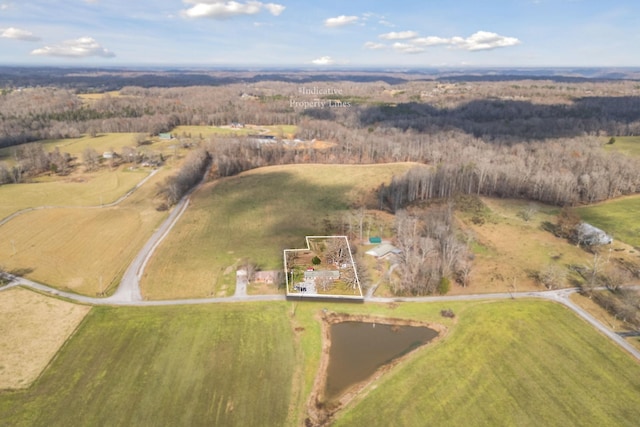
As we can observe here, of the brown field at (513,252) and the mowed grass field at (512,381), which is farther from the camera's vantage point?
the brown field at (513,252)

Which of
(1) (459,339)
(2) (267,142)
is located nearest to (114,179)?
(2) (267,142)

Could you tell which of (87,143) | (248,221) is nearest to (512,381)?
(248,221)

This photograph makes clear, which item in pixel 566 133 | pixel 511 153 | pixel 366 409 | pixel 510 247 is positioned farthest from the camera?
Answer: pixel 566 133

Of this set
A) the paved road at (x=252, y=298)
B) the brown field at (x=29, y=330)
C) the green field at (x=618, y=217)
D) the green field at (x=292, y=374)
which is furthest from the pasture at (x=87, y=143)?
the green field at (x=618, y=217)

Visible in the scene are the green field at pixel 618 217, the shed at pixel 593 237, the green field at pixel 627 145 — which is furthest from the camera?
the green field at pixel 627 145

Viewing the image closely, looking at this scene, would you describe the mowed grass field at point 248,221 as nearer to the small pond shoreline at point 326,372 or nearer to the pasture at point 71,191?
the small pond shoreline at point 326,372

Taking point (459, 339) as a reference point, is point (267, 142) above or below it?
above

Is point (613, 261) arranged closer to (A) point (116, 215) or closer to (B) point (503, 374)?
(B) point (503, 374)

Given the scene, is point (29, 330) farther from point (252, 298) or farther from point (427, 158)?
point (427, 158)
